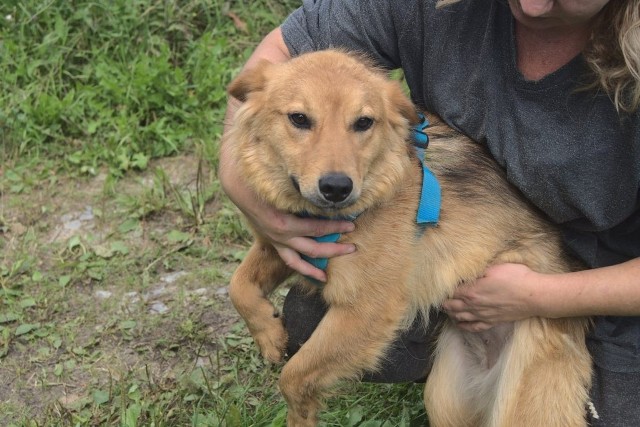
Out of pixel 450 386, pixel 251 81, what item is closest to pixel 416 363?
pixel 450 386

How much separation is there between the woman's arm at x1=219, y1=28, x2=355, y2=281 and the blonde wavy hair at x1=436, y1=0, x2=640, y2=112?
3.29 ft

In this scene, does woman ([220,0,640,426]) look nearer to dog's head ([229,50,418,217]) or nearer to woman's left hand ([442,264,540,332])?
woman's left hand ([442,264,540,332])

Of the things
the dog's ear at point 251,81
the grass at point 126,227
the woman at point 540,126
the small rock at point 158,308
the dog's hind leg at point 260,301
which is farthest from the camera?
the small rock at point 158,308

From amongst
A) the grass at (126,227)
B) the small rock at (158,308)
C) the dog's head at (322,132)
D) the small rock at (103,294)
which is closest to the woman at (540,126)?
the dog's head at (322,132)

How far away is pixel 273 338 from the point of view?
3.30 meters

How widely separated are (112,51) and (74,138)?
683 mm

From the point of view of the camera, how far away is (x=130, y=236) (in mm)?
4574

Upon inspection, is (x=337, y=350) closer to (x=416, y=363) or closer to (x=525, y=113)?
(x=416, y=363)

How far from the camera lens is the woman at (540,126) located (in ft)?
8.84

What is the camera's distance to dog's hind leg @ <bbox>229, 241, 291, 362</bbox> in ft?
10.8

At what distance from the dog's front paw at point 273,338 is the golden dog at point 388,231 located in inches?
8.8

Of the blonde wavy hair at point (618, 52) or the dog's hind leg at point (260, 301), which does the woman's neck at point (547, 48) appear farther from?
the dog's hind leg at point (260, 301)

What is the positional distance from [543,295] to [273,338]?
108 cm

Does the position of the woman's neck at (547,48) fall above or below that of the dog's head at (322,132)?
above
